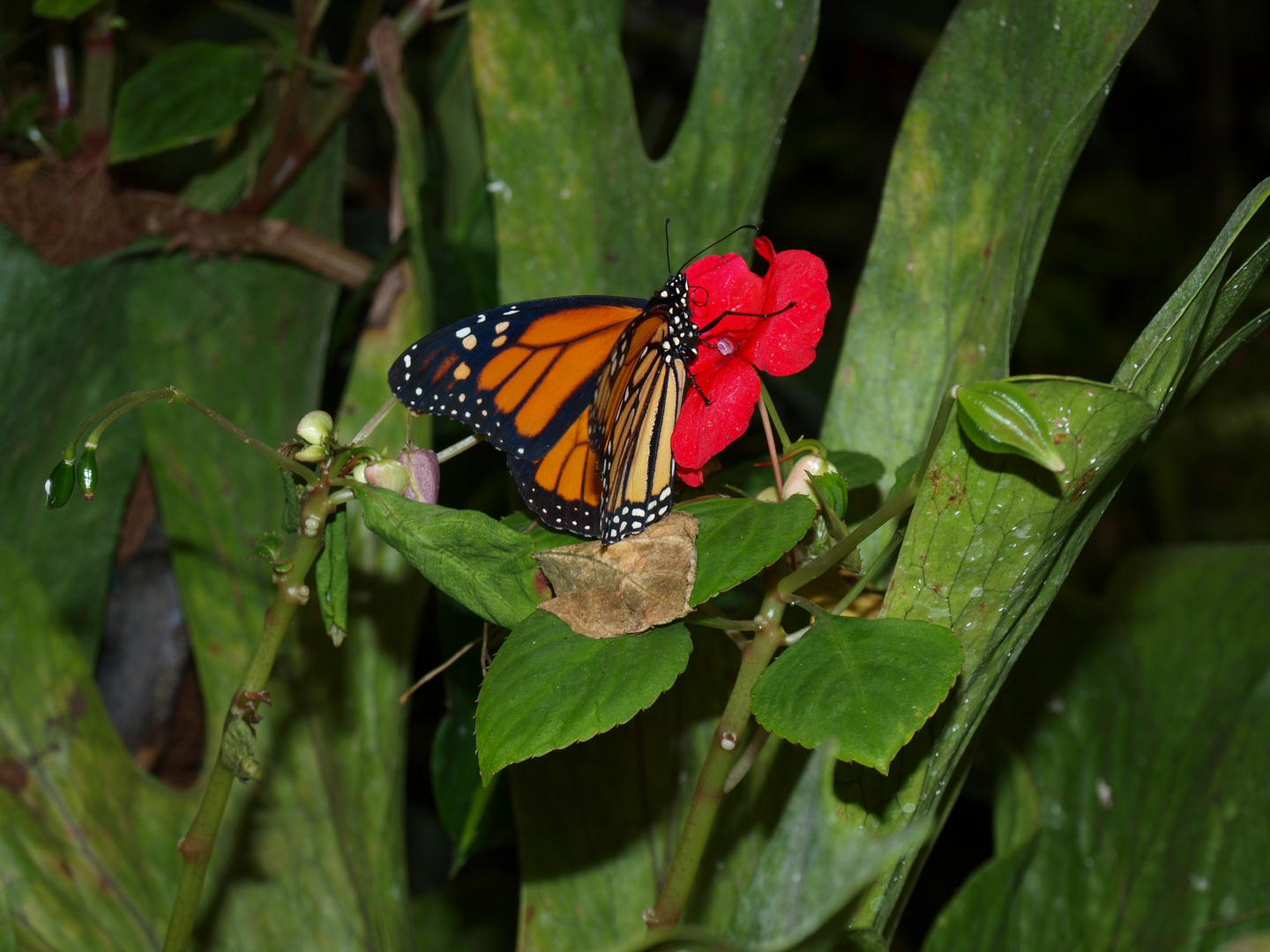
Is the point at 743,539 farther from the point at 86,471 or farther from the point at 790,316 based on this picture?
the point at 86,471

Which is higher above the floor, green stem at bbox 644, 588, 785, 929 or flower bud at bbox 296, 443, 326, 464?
flower bud at bbox 296, 443, 326, 464

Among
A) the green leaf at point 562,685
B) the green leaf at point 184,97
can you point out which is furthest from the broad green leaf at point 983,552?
the green leaf at point 184,97

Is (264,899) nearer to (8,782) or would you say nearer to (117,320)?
(8,782)

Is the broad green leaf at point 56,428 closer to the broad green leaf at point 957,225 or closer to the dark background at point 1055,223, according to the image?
the dark background at point 1055,223

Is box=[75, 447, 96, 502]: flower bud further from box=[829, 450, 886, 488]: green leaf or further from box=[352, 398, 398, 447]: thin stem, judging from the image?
box=[829, 450, 886, 488]: green leaf

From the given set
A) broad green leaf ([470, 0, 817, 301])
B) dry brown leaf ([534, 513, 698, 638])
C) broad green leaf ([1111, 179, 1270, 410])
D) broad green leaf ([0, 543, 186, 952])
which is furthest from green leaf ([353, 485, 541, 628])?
broad green leaf ([0, 543, 186, 952])
